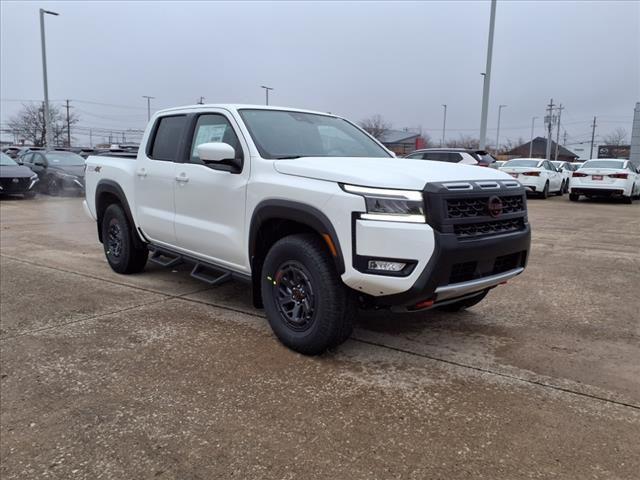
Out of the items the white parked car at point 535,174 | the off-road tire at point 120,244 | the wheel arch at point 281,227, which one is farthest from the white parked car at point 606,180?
the wheel arch at point 281,227

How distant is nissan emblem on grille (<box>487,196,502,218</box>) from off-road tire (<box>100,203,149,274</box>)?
4.06 meters

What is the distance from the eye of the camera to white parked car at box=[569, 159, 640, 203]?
55.3ft

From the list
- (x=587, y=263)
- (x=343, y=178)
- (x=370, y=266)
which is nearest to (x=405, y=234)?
(x=370, y=266)

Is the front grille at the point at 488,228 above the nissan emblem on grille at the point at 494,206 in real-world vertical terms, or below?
below

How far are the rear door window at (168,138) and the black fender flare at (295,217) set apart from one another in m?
1.48

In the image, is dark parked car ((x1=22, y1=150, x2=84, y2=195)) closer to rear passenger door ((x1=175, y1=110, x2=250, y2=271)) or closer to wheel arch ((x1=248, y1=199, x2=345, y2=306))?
Result: rear passenger door ((x1=175, y1=110, x2=250, y2=271))

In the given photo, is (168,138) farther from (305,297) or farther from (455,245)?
(455,245)

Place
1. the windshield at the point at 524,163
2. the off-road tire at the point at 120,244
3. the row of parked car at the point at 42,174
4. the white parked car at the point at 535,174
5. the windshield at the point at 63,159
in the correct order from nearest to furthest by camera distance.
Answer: the off-road tire at the point at 120,244 < the row of parked car at the point at 42,174 < the windshield at the point at 63,159 < the white parked car at the point at 535,174 < the windshield at the point at 524,163

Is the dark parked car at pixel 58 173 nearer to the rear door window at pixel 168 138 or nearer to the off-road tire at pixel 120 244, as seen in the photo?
the off-road tire at pixel 120 244

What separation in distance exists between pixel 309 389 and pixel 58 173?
656 inches

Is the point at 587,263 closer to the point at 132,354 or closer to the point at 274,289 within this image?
the point at 274,289

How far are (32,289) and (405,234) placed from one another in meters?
4.34

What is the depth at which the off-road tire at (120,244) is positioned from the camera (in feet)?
20.0

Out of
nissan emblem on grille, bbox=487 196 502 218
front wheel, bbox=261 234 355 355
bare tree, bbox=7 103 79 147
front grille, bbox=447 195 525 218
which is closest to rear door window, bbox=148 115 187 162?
front wheel, bbox=261 234 355 355
